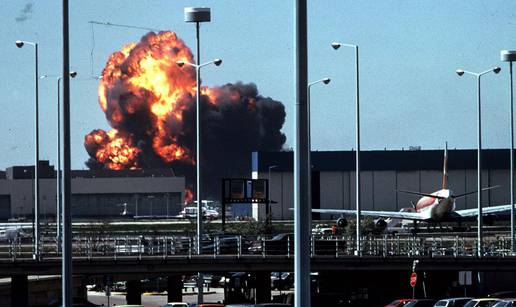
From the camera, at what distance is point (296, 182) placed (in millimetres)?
24719

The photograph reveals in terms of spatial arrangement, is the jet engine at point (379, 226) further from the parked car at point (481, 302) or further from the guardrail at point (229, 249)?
the parked car at point (481, 302)

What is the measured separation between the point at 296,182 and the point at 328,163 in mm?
147497

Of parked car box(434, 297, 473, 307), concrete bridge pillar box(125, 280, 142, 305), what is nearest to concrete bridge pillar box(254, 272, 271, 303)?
concrete bridge pillar box(125, 280, 142, 305)

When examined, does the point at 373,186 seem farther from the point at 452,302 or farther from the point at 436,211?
the point at 452,302

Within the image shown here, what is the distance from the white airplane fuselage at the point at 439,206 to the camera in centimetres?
13612

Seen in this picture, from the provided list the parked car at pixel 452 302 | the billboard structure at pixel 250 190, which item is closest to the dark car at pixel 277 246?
the parked car at pixel 452 302

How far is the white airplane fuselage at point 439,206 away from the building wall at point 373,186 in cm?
2941

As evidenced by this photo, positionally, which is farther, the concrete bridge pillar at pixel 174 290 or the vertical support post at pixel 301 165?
the concrete bridge pillar at pixel 174 290

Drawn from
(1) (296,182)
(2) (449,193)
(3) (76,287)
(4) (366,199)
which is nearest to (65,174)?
(1) (296,182)

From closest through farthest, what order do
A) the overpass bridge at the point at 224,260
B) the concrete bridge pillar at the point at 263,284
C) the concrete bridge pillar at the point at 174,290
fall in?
1. the overpass bridge at the point at 224,260
2. the concrete bridge pillar at the point at 263,284
3. the concrete bridge pillar at the point at 174,290

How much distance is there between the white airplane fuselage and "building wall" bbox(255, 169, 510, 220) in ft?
96.5

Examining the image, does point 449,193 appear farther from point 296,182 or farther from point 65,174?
point 296,182

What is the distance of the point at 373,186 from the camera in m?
171

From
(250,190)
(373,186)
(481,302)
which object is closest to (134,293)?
(250,190)
